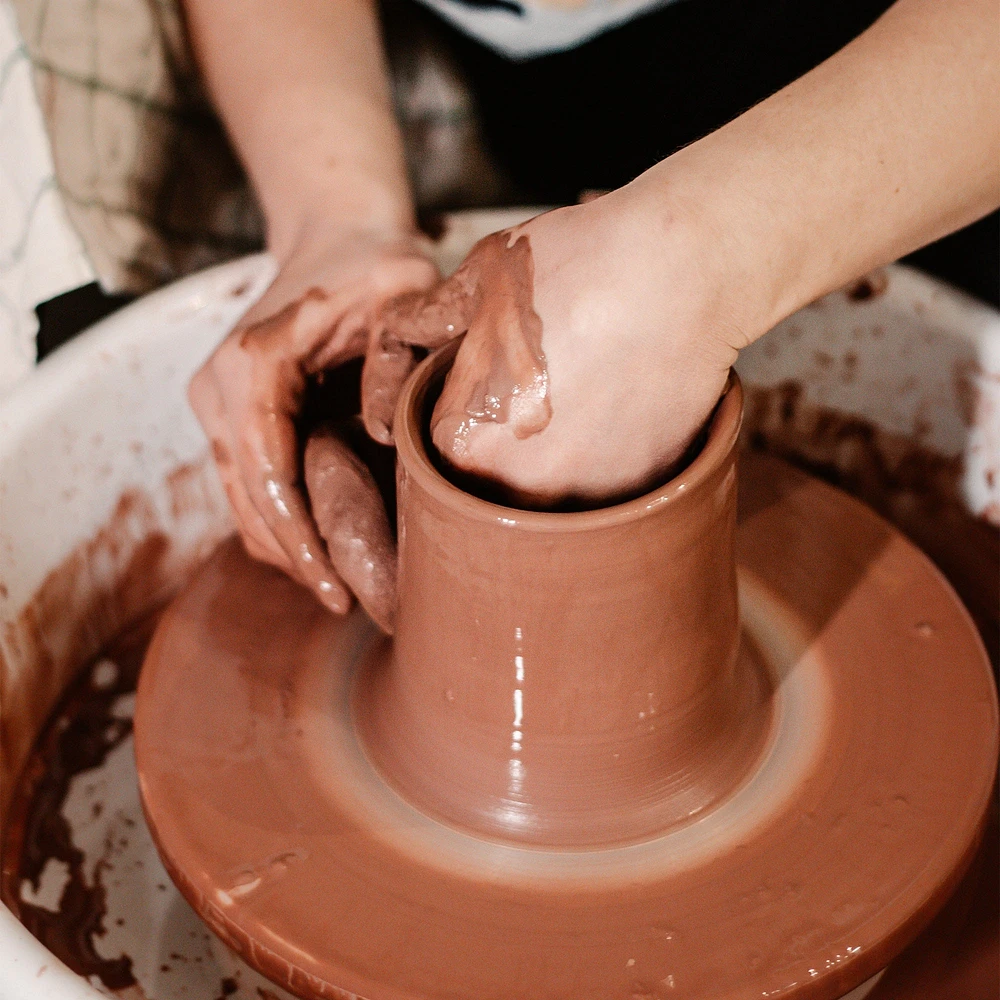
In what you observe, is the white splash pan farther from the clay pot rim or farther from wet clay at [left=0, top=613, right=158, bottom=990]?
the clay pot rim

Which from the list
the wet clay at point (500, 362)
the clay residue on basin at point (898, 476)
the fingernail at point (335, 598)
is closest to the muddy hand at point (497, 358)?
the wet clay at point (500, 362)

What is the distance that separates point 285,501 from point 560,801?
0.35m

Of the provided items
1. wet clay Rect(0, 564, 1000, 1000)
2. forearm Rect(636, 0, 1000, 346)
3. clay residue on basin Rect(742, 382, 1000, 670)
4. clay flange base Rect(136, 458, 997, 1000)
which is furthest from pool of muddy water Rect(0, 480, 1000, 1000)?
forearm Rect(636, 0, 1000, 346)

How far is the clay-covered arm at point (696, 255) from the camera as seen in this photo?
70 centimetres

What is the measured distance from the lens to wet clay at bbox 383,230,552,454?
0.73 m

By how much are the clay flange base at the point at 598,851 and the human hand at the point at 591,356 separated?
27cm

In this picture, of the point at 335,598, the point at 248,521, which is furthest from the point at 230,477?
the point at 335,598

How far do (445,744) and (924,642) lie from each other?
1.44 ft

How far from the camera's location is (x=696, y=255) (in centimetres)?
70

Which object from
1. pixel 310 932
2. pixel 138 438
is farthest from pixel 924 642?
pixel 138 438

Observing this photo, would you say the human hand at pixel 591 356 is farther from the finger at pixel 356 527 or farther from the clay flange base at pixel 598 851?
the clay flange base at pixel 598 851

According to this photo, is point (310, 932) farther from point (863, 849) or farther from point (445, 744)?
point (863, 849)

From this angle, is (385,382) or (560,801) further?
(385,382)

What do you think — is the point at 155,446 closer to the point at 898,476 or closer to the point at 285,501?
the point at 285,501
